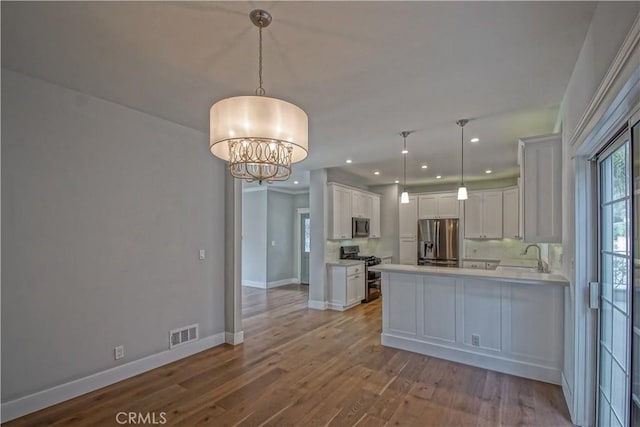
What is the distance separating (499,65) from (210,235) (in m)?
3.49

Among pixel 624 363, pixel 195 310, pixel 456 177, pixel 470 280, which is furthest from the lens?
pixel 456 177

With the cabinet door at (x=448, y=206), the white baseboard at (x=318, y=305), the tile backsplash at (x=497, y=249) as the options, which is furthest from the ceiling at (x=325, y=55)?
the tile backsplash at (x=497, y=249)

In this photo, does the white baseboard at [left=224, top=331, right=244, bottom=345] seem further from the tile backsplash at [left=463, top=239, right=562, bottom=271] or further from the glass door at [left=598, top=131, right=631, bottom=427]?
the tile backsplash at [left=463, top=239, right=562, bottom=271]

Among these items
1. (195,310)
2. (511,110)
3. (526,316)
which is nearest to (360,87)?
(511,110)

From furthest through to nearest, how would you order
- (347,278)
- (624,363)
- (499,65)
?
(347,278)
(499,65)
(624,363)

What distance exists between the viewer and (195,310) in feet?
12.4

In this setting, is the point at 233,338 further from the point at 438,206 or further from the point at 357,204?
the point at 438,206

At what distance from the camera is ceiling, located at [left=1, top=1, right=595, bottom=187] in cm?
180

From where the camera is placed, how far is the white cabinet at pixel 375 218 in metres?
7.49

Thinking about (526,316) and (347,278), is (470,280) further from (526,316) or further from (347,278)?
(347,278)

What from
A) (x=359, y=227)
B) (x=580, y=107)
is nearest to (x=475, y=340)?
(x=580, y=107)

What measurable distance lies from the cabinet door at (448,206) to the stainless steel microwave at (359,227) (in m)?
1.87

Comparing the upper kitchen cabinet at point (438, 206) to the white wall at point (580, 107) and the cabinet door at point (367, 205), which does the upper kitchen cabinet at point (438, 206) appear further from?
the white wall at point (580, 107)

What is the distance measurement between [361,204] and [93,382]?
5.45 meters
